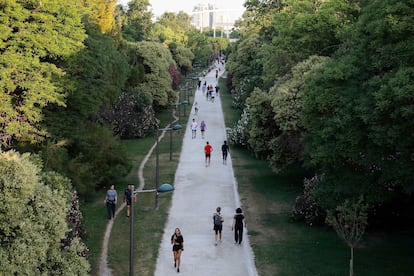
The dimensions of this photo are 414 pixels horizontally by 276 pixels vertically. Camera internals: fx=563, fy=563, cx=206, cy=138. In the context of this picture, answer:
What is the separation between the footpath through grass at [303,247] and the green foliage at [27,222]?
21.9 ft

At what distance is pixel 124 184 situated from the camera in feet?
90.7

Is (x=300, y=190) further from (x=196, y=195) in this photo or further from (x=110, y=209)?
(x=110, y=209)

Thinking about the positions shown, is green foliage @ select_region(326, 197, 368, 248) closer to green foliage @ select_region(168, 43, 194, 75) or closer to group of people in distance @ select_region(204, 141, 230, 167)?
group of people in distance @ select_region(204, 141, 230, 167)

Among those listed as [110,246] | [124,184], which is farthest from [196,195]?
[110,246]

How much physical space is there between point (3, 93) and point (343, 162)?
12116 millimetres

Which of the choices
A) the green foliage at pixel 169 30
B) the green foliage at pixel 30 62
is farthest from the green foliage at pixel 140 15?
the green foliage at pixel 30 62

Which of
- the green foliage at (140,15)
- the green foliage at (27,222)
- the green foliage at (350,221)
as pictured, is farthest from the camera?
the green foliage at (140,15)

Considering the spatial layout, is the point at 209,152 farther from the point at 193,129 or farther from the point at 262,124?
the point at 193,129

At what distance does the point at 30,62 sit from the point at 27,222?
35.2 ft

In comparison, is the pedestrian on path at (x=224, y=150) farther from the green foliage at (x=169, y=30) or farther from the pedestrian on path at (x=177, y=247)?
the green foliage at (x=169, y=30)

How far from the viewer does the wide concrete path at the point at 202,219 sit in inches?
660

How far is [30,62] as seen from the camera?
802 inches

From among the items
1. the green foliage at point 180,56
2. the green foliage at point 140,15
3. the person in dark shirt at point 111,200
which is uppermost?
the green foliage at point 140,15

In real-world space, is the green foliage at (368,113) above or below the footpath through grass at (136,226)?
above
